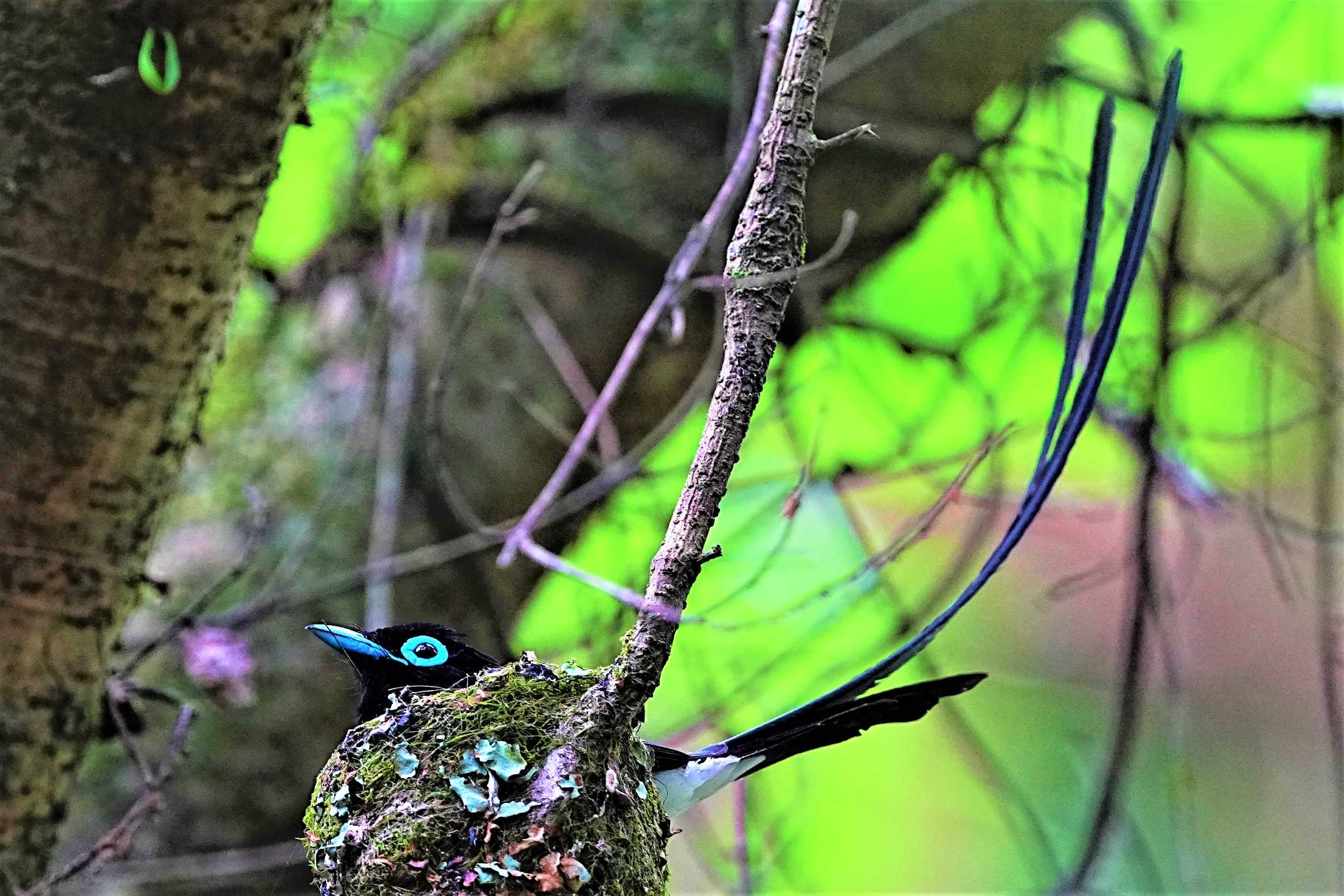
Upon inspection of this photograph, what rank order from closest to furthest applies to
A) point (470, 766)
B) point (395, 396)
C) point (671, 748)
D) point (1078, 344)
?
1. point (470, 766)
2. point (1078, 344)
3. point (671, 748)
4. point (395, 396)

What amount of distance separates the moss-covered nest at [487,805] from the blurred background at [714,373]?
879mm

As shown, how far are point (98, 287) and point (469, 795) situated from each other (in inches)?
29.7

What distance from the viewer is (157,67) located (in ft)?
4.07

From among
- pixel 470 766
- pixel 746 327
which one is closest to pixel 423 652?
pixel 470 766

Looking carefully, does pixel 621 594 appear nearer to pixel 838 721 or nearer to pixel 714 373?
pixel 838 721

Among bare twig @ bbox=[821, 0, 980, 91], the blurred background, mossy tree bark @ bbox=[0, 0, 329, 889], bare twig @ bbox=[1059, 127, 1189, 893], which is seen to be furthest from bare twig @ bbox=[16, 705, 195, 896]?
bare twig @ bbox=[821, 0, 980, 91]

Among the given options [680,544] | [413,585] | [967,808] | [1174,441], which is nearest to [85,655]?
[413,585]

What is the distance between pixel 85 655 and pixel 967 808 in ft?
8.38

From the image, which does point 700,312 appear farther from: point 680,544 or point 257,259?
point 680,544

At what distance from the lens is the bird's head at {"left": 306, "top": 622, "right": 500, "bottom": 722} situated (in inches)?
49.9

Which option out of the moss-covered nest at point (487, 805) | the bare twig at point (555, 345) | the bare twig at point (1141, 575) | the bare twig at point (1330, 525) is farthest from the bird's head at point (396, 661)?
the bare twig at point (1330, 525)

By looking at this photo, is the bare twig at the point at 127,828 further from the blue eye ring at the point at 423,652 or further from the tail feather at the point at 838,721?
the tail feather at the point at 838,721

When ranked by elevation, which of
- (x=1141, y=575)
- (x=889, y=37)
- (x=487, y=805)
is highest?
(x=889, y=37)

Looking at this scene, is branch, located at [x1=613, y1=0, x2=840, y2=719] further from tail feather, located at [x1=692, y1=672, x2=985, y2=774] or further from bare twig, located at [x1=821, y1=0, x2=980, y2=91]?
bare twig, located at [x1=821, y1=0, x2=980, y2=91]
